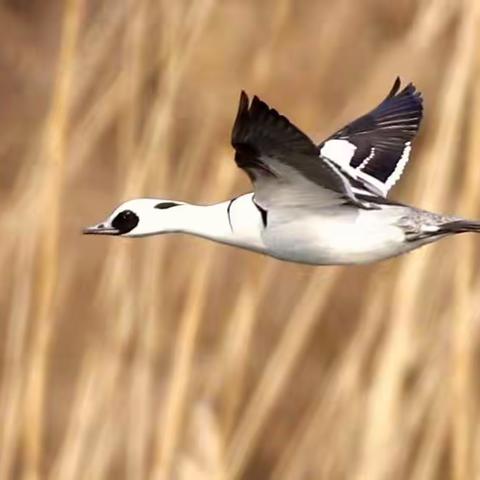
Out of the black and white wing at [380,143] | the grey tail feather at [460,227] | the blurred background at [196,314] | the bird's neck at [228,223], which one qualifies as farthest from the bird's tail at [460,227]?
the blurred background at [196,314]

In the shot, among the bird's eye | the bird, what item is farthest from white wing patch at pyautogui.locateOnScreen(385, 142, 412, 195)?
the bird's eye

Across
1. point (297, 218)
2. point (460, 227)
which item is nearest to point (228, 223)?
point (297, 218)

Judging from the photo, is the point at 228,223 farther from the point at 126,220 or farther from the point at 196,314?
the point at 196,314

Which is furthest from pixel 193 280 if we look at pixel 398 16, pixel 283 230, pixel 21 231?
pixel 398 16

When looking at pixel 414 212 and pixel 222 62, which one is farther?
pixel 222 62

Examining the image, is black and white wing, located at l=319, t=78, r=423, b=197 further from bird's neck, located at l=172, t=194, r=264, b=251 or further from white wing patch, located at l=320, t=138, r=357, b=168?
bird's neck, located at l=172, t=194, r=264, b=251

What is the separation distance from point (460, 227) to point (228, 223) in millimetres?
183

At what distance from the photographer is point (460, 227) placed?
1401mm

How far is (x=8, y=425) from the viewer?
72.8 inches

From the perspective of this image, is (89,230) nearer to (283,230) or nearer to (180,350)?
(283,230)

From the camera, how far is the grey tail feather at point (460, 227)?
4.58 ft

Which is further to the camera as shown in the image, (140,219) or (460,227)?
(140,219)

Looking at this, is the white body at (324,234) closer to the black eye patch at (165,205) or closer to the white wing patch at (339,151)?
the black eye patch at (165,205)

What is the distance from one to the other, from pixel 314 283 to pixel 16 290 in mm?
313
